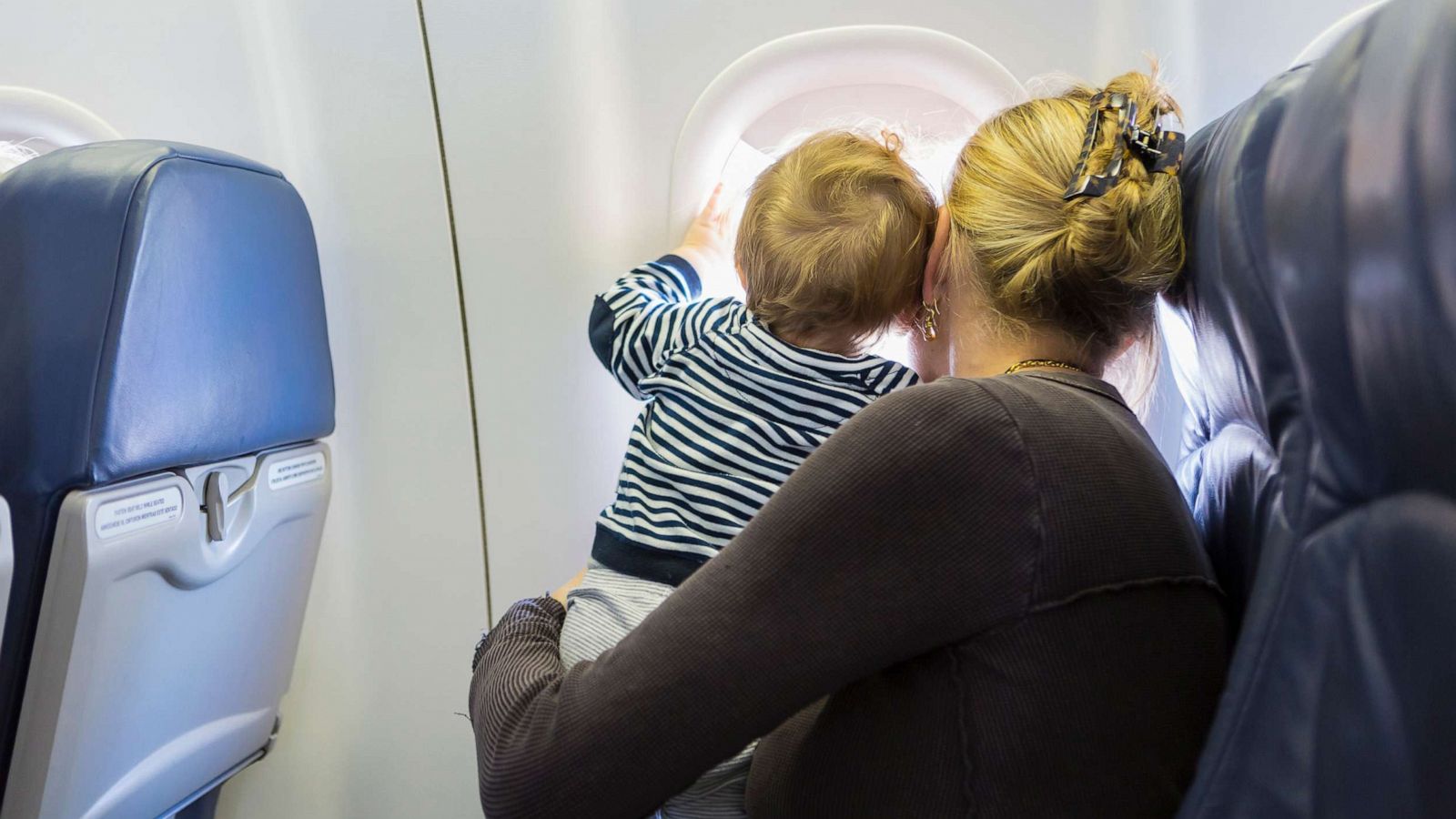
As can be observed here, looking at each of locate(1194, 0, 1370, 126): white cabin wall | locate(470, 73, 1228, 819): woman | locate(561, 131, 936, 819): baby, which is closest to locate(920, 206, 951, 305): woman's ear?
locate(561, 131, 936, 819): baby

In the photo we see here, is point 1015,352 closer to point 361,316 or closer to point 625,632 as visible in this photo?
point 625,632

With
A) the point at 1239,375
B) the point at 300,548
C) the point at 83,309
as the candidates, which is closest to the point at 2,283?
the point at 83,309

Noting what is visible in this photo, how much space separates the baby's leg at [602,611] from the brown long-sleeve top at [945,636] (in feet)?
1.23

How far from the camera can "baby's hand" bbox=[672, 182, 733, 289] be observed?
1.75 metres

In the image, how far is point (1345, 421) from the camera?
0.69 metres

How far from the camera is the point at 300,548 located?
176 cm

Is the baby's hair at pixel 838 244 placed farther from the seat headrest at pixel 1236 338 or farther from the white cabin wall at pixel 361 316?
the white cabin wall at pixel 361 316

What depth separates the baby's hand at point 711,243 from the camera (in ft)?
5.76

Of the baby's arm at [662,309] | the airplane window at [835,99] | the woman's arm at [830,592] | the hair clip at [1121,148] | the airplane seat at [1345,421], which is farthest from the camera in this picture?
the airplane window at [835,99]

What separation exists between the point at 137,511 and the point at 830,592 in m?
0.94

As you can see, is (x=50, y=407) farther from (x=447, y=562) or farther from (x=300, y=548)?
(x=447, y=562)

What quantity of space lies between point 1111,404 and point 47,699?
4.01ft

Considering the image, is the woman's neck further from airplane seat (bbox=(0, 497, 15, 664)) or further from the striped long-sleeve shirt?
airplane seat (bbox=(0, 497, 15, 664))

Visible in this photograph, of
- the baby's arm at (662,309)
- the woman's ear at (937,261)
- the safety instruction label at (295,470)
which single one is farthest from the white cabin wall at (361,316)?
the woman's ear at (937,261)
